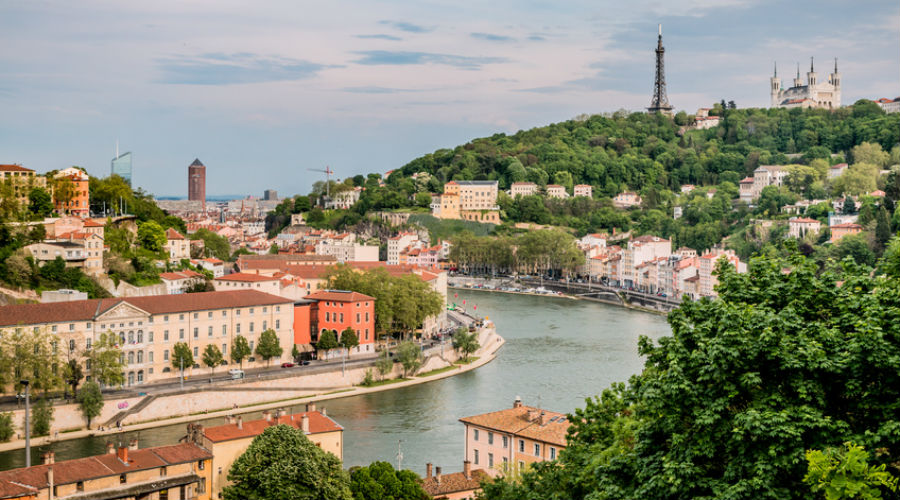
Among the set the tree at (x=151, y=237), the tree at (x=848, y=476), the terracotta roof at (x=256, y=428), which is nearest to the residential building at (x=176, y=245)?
the tree at (x=151, y=237)

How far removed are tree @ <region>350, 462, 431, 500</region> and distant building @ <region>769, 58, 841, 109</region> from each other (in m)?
60.0

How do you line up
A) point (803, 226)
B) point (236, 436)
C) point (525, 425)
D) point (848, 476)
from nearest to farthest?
point (848, 476), point (236, 436), point (525, 425), point (803, 226)

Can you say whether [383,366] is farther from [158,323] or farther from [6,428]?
[6,428]

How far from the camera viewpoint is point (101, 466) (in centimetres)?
906

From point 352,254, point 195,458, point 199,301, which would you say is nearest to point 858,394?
point 195,458

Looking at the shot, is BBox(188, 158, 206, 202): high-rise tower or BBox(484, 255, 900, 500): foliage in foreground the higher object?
BBox(188, 158, 206, 202): high-rise tower

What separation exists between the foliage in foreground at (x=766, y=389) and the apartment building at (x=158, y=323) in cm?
1238

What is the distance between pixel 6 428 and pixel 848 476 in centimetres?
1187

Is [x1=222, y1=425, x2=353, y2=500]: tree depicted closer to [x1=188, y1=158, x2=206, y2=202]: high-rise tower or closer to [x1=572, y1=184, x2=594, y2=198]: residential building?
[x1=572, y1=184, x2=594, y2=198]: residential building

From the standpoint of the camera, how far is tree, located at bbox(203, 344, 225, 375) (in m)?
16.6

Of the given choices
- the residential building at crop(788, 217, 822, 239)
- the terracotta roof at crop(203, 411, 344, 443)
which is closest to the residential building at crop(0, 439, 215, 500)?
the terracotta roof at crop(203, 411, 344, 443)

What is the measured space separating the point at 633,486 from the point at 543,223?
147ft

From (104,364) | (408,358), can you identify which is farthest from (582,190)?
(104,364)

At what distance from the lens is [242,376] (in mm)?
16344
